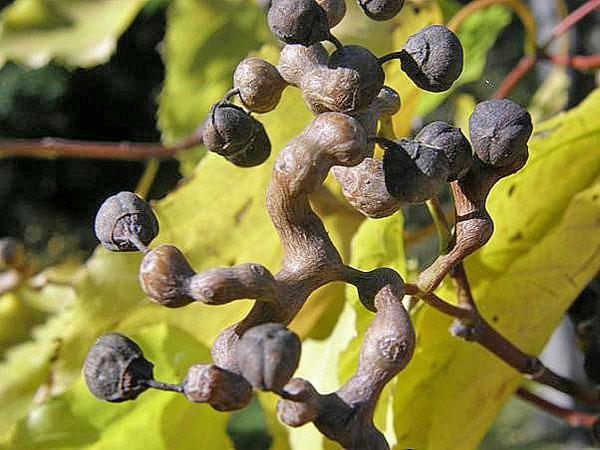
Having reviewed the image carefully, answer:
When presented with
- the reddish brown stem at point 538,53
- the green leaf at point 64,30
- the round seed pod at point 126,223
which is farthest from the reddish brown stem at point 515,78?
the round seed pod at point 126,223

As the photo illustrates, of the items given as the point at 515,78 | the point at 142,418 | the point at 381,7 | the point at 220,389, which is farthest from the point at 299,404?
the point at 515,78

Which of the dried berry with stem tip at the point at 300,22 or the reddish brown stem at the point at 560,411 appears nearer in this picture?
the dried berry with stem tip at the point at 300,22

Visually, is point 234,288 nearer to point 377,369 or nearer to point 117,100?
point 377,369

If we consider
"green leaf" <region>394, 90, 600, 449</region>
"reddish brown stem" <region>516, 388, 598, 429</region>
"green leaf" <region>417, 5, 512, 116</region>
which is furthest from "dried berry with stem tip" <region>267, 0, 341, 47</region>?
"green leaf" <region>417, 5, 512, 116</region>

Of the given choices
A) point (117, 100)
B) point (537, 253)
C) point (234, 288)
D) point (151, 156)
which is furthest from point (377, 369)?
point (117, 100)

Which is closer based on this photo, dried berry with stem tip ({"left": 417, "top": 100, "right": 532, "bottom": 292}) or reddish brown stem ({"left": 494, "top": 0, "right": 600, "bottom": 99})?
dried berry with stem tip ({"left": 417, "top": 100, "right": 532, "bottom": 292})

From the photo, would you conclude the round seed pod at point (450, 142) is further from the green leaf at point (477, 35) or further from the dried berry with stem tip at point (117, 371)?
the green leaf at point (477, 35)

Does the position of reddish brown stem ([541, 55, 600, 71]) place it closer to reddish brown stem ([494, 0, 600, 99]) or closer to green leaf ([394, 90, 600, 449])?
reddish brown stem ([494, 0, 600, 99])
